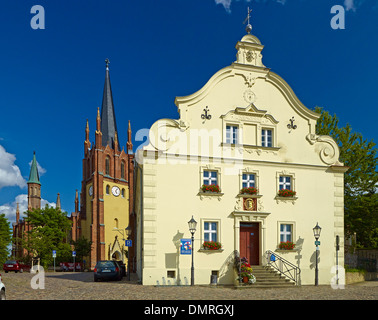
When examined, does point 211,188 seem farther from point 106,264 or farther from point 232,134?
point 106,264

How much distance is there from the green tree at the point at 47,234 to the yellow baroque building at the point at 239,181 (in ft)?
118

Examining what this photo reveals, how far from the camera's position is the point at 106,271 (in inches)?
1011

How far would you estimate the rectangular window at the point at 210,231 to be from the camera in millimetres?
22734

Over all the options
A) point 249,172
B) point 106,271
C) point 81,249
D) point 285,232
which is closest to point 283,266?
point 285,232

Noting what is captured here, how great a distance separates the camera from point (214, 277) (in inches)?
865

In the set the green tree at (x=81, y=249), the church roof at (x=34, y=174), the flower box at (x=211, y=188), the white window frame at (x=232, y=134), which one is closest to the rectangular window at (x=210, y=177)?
the flower box at (x=211, y=188)

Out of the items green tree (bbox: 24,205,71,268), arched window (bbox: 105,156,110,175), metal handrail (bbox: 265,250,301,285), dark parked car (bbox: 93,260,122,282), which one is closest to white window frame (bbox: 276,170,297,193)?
metal handrail (bbox: 265,250,301,285)

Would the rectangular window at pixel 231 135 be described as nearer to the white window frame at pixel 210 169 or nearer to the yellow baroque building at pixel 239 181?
the yellow baroque building at pixel 239 181

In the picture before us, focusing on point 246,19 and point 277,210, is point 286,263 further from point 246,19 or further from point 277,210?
point 246,19

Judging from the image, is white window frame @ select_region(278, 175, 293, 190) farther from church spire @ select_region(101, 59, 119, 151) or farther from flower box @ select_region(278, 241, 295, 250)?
church spire @ select_region(101, 59, 119, 151)

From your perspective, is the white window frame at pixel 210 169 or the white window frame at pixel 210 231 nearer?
the white window frame at pixel 210 231

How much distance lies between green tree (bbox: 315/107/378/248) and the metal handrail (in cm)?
1061
